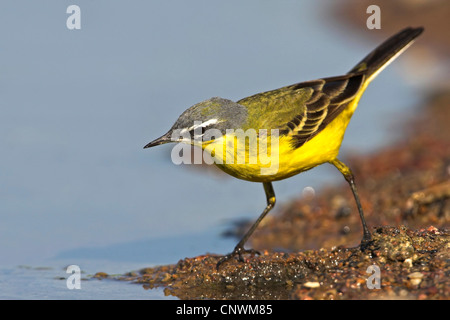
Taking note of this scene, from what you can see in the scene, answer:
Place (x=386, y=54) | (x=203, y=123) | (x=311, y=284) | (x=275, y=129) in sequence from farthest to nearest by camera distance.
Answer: (x=386, y=54) < (x=275, y=129) < (x=203, y=123) < (x=311, y=284)

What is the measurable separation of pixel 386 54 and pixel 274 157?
2830 millimetres

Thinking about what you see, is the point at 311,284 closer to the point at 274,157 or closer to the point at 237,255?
the point at 237,255

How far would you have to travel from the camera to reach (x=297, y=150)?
8.69m

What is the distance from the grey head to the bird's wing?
1.05 ft

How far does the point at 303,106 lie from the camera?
9359 mm

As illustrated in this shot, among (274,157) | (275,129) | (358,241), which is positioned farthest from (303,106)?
(358,241)

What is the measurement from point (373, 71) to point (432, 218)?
2024 mm

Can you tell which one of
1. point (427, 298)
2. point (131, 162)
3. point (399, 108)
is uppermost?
point (399, 108)

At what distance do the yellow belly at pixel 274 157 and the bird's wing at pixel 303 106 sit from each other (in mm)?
122

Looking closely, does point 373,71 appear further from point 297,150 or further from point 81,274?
point 81,274

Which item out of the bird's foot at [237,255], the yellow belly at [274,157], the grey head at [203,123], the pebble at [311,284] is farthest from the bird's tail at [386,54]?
the pebble at [311,284]

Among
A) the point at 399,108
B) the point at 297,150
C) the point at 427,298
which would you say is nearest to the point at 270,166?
the point at 297,150

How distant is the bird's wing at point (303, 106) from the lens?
349 inches

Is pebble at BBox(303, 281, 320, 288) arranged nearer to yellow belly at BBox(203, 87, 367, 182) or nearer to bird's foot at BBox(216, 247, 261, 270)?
bird's foot at BBox(216, 247, 261, 270)
